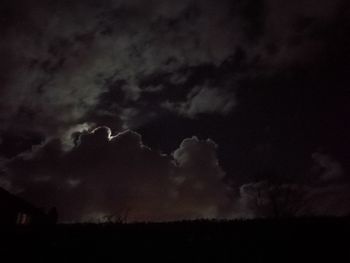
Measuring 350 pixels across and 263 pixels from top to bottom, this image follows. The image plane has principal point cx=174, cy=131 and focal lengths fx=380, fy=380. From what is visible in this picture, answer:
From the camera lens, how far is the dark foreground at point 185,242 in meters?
16.1

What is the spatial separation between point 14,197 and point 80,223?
18288 mm

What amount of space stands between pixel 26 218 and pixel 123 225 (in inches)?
878

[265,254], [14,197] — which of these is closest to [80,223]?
[265,254]

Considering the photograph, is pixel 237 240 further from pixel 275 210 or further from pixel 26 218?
pixel 275 210

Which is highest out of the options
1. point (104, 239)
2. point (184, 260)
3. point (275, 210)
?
point (275, 210)

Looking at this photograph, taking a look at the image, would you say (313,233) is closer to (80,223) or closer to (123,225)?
(123,225)

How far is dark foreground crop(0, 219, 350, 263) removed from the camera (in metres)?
16.1

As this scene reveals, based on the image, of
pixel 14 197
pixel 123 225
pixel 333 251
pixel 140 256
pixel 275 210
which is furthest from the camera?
pixel 275 210

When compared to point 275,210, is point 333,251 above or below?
below

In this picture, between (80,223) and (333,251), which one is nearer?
(333,251)

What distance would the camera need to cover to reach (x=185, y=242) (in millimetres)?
17062

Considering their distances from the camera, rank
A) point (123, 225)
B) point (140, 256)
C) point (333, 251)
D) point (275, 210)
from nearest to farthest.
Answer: point (333, 251) → point (140, 256) → point (123, 225) → point (275, 210)

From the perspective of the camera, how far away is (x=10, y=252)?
59.1 ft

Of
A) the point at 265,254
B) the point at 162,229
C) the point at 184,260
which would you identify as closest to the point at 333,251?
the point at 265,254
